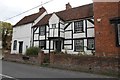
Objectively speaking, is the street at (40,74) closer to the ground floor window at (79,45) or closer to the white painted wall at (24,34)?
the ground floor window at (79,45)

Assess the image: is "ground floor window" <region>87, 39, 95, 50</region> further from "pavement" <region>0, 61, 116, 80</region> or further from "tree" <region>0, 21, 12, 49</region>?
"tree" <region>0, 21, 12, 49</region>

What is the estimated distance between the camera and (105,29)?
22328 millimetres

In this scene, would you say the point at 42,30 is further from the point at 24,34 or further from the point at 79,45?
the point at 79,45

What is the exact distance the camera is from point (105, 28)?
22.3m

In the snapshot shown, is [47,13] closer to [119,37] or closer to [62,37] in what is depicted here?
[62,37]

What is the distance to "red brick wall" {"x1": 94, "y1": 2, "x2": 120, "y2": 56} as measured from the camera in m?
21.5

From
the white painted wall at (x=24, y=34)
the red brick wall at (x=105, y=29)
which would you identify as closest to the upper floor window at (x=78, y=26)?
the red brick wall at (x=105, y=29)

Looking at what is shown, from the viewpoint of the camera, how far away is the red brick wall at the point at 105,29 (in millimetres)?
21500

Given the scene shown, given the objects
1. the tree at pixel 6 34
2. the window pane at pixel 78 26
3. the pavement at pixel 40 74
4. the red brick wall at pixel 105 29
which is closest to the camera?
the pavement at pixel 40 74

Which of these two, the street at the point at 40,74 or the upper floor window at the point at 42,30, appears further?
the upper floor window at the point at 42,30

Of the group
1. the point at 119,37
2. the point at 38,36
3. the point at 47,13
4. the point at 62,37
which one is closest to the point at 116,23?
the point at 119,37

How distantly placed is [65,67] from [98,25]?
581cm

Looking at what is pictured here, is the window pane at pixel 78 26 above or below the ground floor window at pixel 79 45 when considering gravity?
above

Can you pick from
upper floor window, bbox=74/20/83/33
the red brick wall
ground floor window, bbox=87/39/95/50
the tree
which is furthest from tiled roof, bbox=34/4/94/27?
the tree
